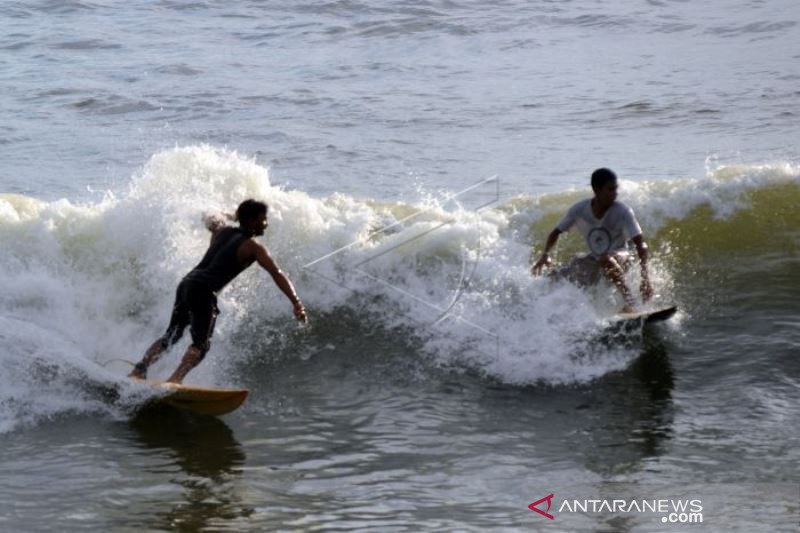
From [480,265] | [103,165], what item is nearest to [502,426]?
[480,265]

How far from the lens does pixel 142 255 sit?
11383 mm

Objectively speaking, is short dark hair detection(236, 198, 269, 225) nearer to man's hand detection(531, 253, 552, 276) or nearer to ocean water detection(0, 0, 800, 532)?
ocean water detection(0, 0, 800, 532)

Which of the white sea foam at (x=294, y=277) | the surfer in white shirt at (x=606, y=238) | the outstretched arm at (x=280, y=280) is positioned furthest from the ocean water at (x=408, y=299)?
the outstretched arm at (x=280, y=280)

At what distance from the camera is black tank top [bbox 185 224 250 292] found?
28.3 ft

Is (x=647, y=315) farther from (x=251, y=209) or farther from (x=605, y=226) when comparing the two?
(x=251, y=209)

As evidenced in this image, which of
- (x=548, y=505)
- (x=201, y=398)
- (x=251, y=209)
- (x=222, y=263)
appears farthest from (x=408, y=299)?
(x=548, y=505)

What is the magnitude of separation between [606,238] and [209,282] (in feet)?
10.6

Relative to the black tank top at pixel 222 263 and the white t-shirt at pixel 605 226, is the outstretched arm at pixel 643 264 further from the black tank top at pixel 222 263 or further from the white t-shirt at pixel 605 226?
the black tank top at pixel 222 263

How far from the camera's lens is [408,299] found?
11094mm

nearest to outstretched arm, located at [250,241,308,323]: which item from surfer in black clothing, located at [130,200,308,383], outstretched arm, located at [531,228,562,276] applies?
surfer in black clothing, located at [130,200,308,383]

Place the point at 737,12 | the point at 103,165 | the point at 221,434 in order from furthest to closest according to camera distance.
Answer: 1. the point at 737,12
2. the point at 103,165
3. the point at 221,434

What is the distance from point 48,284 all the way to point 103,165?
5.76 m

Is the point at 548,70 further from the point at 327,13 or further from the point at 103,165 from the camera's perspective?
the point at 103,165

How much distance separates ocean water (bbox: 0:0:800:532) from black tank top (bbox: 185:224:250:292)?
Result: 0.89m
